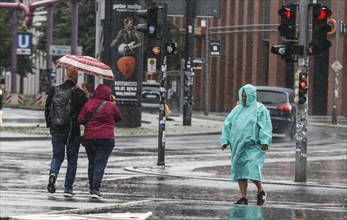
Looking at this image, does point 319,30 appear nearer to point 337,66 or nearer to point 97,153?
point 97,153

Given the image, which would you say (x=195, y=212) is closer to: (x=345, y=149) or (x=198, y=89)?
(x=345, y=149)

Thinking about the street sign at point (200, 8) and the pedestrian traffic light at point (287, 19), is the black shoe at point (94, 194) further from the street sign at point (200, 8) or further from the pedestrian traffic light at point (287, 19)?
the street sign at point (200, 8)

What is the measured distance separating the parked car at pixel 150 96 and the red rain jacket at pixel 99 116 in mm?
52622

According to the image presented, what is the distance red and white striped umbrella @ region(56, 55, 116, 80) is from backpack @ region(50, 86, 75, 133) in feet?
1.29

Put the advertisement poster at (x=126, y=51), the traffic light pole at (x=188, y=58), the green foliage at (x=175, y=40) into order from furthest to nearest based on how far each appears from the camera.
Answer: the green foliage at (x=175, y=40), the traffic light pole at (x=188, y=58), the advertisement poster at (x=126, y=51)

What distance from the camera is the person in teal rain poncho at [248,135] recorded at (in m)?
16.6

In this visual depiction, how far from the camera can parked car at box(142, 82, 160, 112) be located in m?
71.6

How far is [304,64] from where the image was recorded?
2270 cm

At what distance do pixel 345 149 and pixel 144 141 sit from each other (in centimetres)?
624

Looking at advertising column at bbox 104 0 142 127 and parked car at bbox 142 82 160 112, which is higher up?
advertising column at bbox 104 0 142 127

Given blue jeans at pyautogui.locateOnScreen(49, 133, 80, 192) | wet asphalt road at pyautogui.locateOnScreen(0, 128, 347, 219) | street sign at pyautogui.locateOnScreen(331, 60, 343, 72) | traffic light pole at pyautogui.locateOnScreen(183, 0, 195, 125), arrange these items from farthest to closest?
street sign at pyautogui.locateOnScreen(331, 60, 343, 72)
traffic light pole at pyautogui.locateOnScreen(183, 0, 195, 125)
blue jeans at pyautogui.locateOnScreen(49, 133, 80, 192)
wet asphalt road at pyautogui.locateOnScreen(0, 128, 347, 219)

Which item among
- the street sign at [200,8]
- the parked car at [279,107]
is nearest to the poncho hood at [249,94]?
the parked car at [279,107]

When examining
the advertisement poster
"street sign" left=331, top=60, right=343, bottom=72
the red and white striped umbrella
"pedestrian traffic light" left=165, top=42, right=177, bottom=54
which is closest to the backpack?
the red and white striped umbrella

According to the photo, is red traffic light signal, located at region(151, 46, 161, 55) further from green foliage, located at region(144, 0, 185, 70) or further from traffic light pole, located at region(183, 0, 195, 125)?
green foliage, located at region(144, 0, 185, 70)
